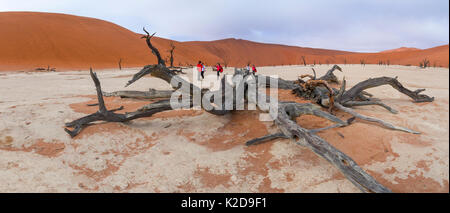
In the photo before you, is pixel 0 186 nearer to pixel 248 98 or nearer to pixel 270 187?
pixel 270 187

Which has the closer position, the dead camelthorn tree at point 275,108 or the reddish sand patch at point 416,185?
the reddish sand patch at point 416,185

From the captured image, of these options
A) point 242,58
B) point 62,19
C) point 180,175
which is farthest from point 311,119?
point 242,58

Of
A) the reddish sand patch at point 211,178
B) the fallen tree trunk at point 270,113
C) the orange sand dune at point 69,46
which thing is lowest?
the reddish sand patch at point 211,178

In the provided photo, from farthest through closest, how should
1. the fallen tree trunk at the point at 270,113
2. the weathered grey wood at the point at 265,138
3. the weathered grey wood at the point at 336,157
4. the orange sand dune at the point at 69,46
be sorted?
the orange sand dune at the point at 69,46 → the weathered grey wood at the point at 265,138 → the fallen tree trunk at the point at 270,113 → the weathered grey wood at the point at 336,157

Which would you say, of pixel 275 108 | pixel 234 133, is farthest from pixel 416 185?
pixel 234 133

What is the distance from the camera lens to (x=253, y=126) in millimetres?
3719

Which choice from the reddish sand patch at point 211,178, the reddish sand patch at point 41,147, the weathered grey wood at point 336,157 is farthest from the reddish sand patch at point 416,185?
the reddish sand patch at point 41,147

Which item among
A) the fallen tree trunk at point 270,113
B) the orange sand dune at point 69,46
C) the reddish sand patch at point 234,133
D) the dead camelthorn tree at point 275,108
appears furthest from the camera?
the orange sand dune at point 69,46

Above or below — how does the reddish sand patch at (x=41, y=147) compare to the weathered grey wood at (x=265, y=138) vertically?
below

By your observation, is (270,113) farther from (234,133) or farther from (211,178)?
(211,178)

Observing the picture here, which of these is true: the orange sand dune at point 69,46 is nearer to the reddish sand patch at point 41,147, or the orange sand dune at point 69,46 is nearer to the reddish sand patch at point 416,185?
the reddish sand patch at point 41,147

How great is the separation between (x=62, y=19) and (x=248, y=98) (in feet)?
165
